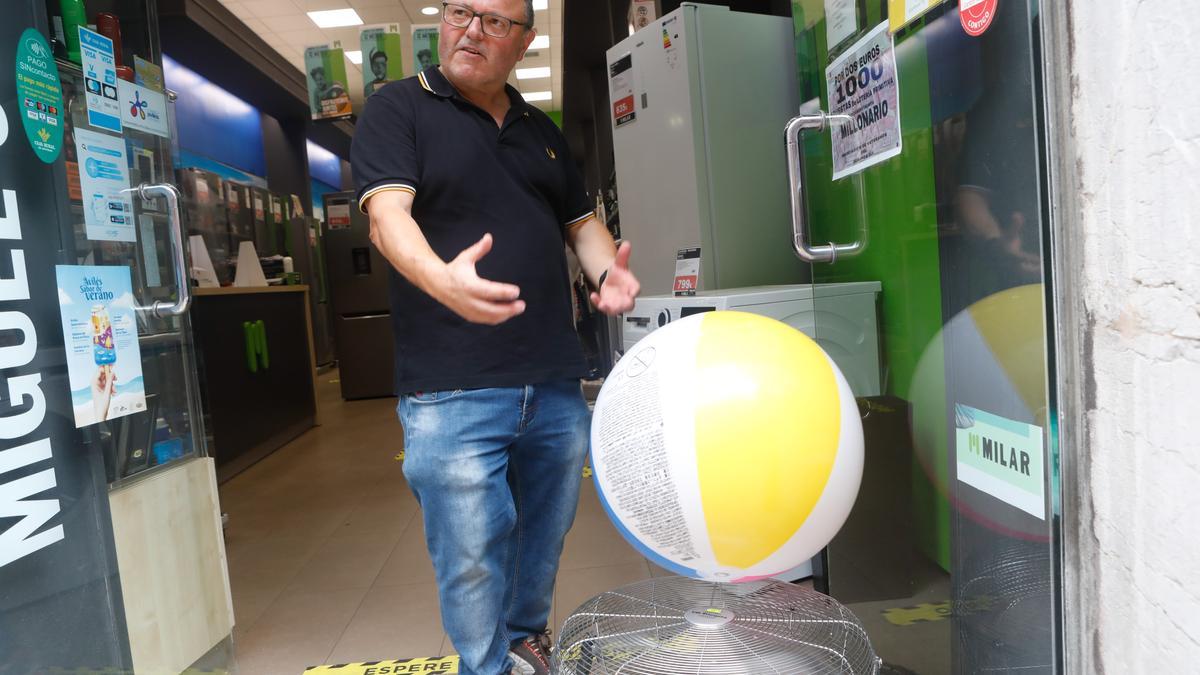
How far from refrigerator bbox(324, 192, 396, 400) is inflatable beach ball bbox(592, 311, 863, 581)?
6.27 meters

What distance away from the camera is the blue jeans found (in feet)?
4.72

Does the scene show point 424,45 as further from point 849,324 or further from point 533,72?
point 533,72

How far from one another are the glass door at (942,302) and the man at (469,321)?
18.1 inches

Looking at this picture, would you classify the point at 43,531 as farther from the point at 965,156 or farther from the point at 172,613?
the point at 965,156

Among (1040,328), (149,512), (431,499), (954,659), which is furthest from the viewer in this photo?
(149,512)

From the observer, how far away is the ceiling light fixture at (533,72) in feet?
33.1

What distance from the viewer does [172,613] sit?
1862mm

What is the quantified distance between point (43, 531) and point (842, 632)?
4.92 feet

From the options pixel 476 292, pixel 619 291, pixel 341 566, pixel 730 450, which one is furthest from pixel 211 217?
pixel 730 450

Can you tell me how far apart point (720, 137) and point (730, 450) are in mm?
2037

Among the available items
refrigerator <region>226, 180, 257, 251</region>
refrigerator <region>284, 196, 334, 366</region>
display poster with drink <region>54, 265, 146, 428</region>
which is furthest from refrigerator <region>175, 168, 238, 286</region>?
display poster with drink <region>54, 265, 146, 428</region>

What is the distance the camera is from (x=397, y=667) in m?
2.04

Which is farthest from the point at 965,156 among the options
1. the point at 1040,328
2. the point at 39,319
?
the point at 39,319

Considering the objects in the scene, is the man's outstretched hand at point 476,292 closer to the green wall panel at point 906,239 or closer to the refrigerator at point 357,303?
the green wall panel at point 906,239
